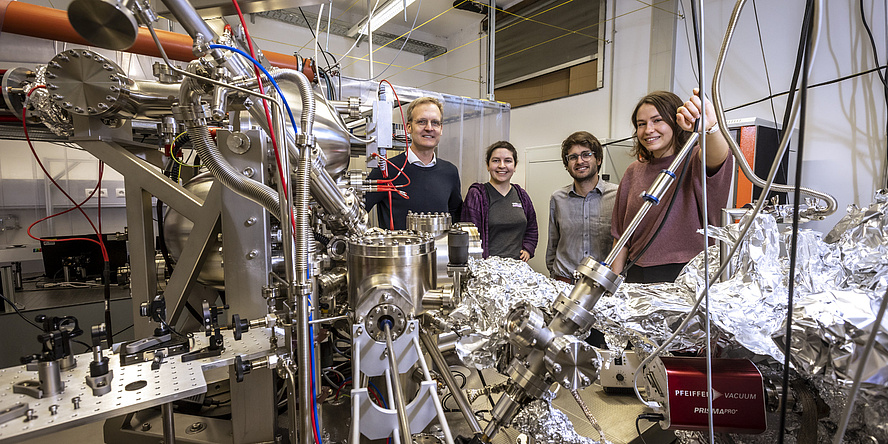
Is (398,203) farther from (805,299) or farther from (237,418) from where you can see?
(805,299)

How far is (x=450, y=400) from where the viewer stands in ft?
3.51

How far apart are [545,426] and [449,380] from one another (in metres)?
0.23

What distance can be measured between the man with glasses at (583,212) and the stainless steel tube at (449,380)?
1.23 metres

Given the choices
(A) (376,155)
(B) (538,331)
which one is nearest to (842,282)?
(B) (538,331)

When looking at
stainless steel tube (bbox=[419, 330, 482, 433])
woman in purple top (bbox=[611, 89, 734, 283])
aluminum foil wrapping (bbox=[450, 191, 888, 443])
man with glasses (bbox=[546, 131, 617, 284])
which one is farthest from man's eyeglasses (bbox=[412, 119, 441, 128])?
stainless steel tube (bbox=[419, 330, 482, 433])

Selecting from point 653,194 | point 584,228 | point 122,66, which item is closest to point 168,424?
point 653,194

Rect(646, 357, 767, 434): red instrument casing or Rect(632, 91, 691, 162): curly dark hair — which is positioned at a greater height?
Rect(632, 91, 691, 162): curly dark hair

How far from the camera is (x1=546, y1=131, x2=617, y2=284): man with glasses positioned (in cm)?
185

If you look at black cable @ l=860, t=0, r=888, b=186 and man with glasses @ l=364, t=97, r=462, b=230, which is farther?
black cable @ l=860, t=0, r=888, b=186

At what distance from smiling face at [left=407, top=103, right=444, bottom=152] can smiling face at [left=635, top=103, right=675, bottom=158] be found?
770 millimetres

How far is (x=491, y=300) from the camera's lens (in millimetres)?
874

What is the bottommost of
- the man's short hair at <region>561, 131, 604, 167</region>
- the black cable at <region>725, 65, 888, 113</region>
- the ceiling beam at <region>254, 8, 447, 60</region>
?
the man's short hair at <region>561, 131, 604, 167</region>

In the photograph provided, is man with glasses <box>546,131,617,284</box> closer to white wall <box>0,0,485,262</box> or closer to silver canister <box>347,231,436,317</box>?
silver canister <box>347,231,436,317</box>

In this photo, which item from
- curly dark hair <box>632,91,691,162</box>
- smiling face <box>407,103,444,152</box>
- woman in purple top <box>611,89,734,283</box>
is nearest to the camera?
woman in purple top <box>611,89,734,283</box>
